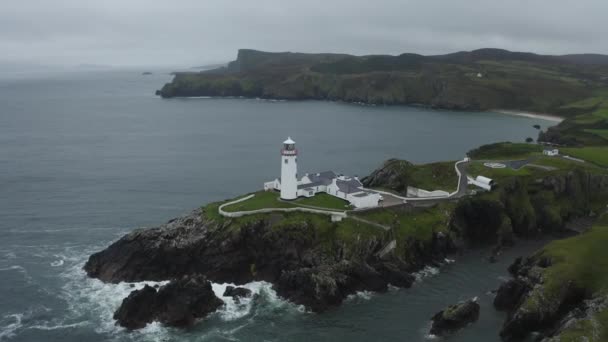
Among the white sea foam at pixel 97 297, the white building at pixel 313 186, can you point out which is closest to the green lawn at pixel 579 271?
the white building at pixel 313 186

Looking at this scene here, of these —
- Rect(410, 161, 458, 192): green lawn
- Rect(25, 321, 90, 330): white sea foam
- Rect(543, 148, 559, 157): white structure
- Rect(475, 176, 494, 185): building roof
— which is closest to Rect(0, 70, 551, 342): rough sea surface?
Rect(25, 321, 90, 330): white sea foam

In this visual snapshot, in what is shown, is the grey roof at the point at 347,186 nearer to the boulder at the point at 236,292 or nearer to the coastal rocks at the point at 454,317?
the boulder at the point at 236,292

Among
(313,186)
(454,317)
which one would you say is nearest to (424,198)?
(313,186)

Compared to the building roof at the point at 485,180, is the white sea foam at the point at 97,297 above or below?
below

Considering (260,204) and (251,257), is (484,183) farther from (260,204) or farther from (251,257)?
(251,257)

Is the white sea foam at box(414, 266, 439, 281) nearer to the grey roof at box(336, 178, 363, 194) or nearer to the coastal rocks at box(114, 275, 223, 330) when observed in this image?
the grey roof at box(336, 178, 363, 194)

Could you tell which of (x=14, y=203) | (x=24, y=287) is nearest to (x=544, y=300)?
(x=24, y=287)
